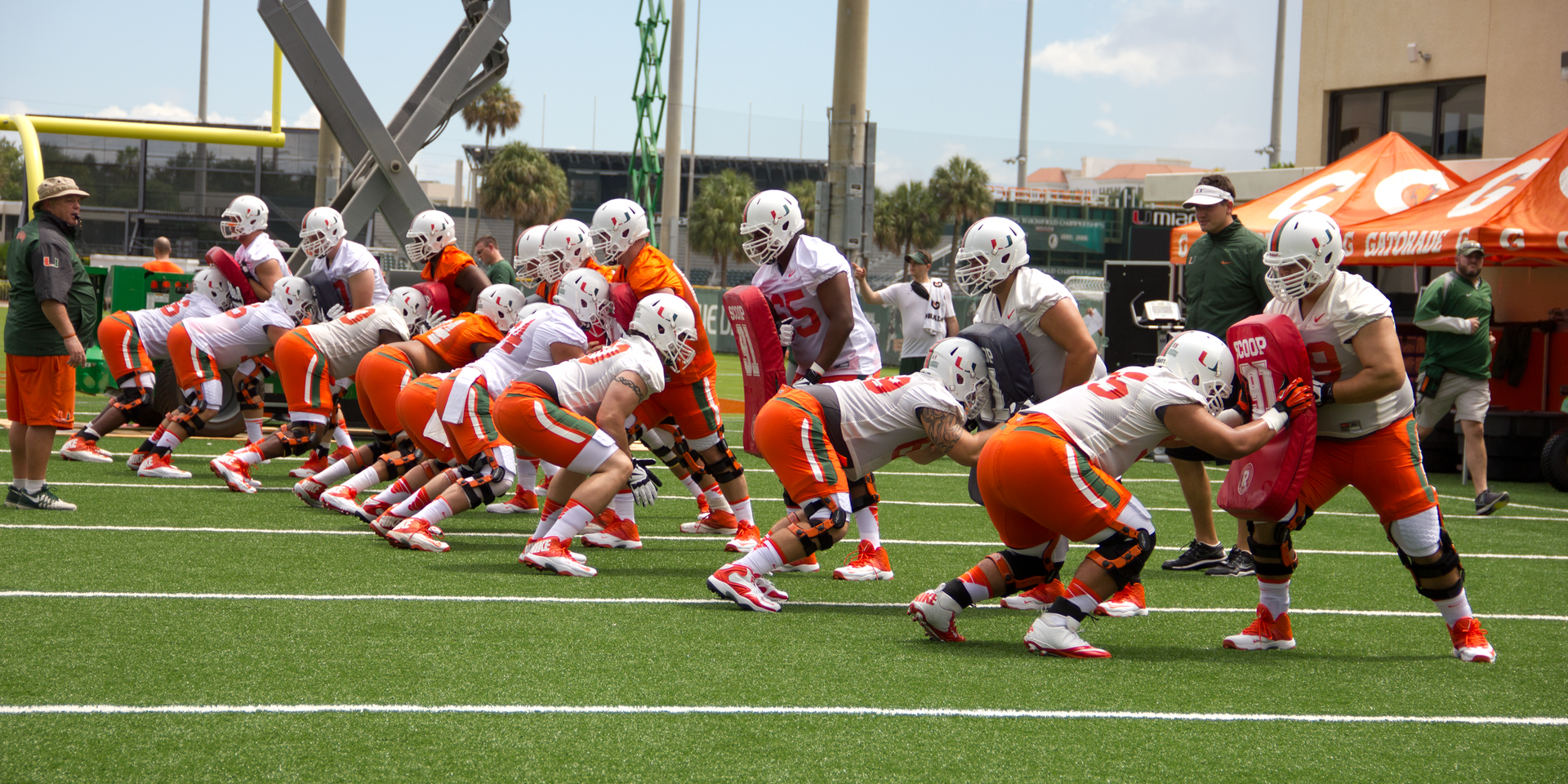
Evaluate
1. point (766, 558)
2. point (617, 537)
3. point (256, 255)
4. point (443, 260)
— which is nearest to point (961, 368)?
point (766, 558)

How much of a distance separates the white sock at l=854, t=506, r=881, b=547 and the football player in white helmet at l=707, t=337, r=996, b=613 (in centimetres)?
88

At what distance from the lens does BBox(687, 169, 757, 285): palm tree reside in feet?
213

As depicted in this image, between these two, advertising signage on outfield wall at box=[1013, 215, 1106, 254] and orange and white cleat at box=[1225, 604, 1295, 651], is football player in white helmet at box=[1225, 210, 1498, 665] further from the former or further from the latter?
advertising signage on outfield wall at box=[1013, 215, 1106, 254]

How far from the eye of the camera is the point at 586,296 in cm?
738

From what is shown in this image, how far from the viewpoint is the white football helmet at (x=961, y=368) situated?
19.0 ft

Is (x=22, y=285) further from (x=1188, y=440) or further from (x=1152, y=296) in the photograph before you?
(x=1152, y=296)

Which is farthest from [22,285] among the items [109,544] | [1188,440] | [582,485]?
[1188,440]

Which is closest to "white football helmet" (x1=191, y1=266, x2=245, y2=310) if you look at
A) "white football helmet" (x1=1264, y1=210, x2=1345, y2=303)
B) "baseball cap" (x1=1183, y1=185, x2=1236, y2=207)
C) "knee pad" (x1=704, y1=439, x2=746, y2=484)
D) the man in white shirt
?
"knee pad" (x1=704, y1=439, x2=746, y2=484)

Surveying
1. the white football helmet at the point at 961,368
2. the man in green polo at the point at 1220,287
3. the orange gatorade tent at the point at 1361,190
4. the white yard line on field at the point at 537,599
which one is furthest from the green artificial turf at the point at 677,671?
the orange gatorade tent at the point at 1361,190

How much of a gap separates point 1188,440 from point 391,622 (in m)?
3.38

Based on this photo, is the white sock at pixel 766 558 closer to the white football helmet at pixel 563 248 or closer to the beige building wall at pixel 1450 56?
the white football helmet at pixel 563 248

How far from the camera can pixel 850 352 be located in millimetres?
7332

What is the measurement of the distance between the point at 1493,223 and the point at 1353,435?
808 cm

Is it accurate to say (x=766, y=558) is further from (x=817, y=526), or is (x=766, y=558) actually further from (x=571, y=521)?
(x=571, y=521)
